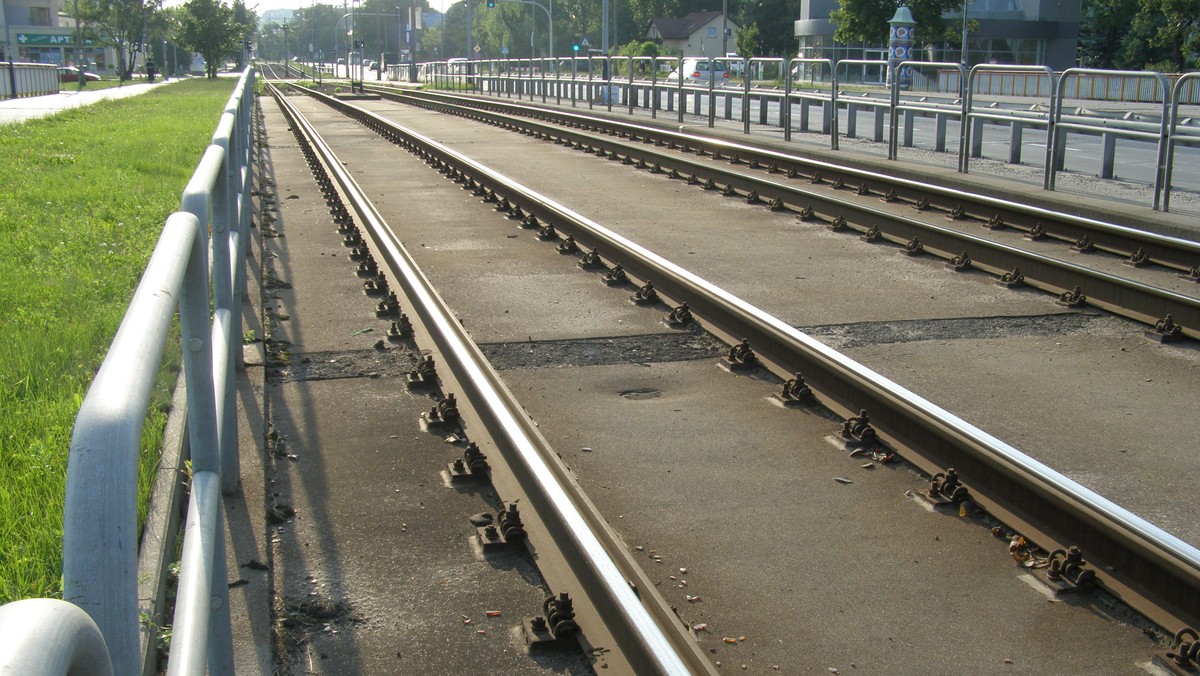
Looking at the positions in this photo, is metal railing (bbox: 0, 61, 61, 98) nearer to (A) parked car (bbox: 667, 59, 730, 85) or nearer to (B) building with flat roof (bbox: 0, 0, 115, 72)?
(A) parked car (bbox: 667, 59, 730, 85)

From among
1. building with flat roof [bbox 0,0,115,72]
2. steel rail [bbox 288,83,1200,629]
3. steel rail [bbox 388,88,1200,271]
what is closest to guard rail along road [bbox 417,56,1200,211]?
steel rail [bbox 388,88,1200,271]

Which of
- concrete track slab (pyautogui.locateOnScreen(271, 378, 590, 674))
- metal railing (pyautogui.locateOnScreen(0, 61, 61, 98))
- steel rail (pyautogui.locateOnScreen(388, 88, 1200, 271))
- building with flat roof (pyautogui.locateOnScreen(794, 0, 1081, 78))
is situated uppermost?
building with flat roof (pyautogui.locateOnScreen(794, 0, 1081, 78))

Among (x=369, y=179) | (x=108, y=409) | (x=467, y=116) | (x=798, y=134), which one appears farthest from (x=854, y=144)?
(x=108, y=409)

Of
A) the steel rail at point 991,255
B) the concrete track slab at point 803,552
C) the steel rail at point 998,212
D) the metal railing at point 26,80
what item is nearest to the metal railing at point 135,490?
the concrete track slab at point 803,552

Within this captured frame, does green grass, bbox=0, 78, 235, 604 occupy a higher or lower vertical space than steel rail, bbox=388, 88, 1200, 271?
lower

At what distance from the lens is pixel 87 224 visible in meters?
11.3

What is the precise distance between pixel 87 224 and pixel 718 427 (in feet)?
25.3

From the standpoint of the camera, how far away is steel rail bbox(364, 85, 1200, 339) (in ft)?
25.3

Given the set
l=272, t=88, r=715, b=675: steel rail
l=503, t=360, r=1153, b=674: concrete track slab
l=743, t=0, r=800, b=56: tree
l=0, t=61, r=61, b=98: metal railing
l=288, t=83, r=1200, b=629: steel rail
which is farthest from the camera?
l=743, t=0, r=800, b=56: tree

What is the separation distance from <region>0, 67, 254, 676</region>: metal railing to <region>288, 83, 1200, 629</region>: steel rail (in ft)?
8.86

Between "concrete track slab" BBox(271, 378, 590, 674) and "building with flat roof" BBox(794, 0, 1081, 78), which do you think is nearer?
"concrete track slab" BBox(271, 378, 590, 674)

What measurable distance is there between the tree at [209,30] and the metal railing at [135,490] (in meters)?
94.9

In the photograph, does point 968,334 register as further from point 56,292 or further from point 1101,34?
point 1101,34

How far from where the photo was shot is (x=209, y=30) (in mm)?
92438
